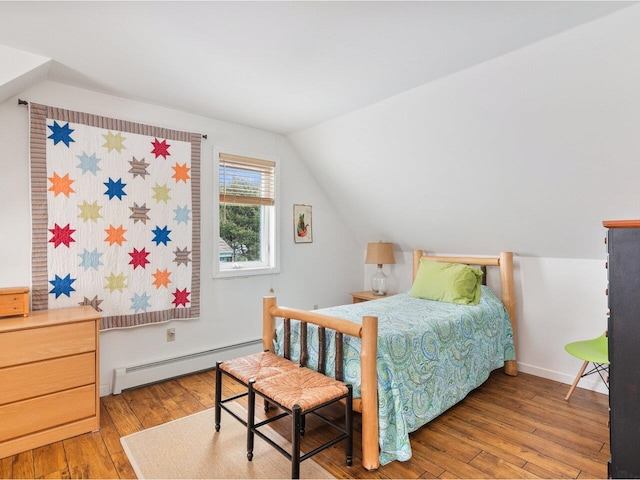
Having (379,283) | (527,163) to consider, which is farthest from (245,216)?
(527,163)

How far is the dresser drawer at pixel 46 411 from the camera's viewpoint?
1987 millimetres

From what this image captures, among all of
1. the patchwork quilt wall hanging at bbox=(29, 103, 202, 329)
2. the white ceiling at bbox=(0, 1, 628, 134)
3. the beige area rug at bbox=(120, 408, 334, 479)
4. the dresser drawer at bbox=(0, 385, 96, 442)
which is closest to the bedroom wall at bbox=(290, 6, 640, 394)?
the white ceiling at bbox=(0, 1, 628, 134)

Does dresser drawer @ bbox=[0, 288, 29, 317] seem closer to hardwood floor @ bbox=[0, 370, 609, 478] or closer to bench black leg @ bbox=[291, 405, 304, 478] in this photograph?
hardwood floor @ bbox=[0, 370, 609, 478]

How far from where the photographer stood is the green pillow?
3074 millimetres

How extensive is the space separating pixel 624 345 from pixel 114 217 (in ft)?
10.1

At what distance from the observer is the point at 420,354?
7.29 ft

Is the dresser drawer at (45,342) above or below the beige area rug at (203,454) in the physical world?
above

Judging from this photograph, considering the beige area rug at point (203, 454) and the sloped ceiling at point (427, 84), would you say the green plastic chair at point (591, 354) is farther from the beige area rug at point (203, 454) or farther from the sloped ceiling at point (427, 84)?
the beige area rug at point (203, 454)

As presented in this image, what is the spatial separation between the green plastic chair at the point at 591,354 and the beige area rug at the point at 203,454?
1.90 m

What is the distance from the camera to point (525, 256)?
324cm

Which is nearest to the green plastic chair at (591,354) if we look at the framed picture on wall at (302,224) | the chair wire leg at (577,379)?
the chair wire leg at (577,379)

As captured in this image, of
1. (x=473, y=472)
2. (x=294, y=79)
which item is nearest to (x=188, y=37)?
(x=294, y=79)

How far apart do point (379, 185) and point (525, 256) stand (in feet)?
4.84

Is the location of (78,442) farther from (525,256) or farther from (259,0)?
(525,256)
